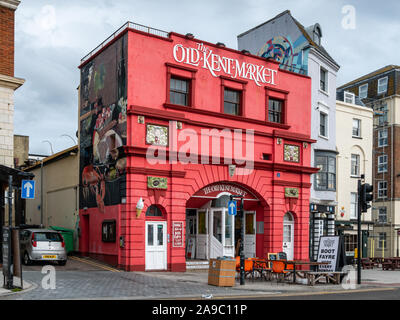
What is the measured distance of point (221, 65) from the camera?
2553 centimetres

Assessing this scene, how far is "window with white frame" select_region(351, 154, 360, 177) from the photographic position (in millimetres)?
36875

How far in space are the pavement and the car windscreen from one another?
1201mm

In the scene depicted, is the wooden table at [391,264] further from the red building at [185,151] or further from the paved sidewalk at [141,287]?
the paved sidewalk at [141,287]

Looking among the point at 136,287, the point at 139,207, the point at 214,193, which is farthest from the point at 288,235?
the point at 136,287

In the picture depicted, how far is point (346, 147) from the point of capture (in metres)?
36.1

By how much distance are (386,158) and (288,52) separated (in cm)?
2105

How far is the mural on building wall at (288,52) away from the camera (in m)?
30.7

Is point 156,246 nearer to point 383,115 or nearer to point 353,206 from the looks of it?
point 353,206

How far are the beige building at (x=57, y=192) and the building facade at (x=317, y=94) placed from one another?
542 inches

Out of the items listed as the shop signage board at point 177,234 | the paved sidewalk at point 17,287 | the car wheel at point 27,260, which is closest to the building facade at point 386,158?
the shop signage board at point 177,234
